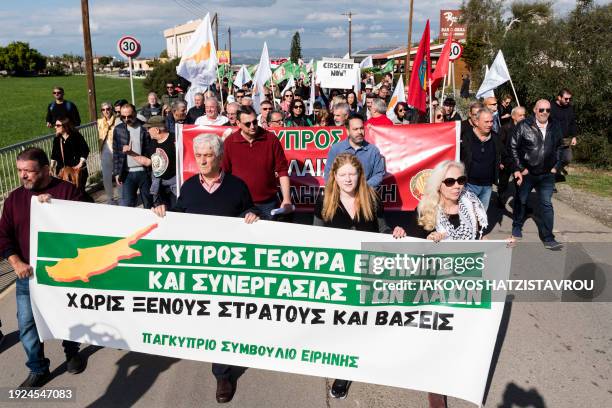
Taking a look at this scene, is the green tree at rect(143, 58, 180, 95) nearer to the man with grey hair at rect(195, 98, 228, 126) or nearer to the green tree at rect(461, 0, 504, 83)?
the green tree at rect(461, 0, 504, 83)

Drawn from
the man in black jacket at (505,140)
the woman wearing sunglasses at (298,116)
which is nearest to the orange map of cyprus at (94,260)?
the woman wearing sunglasses at (298,116)

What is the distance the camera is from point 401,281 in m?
3.28

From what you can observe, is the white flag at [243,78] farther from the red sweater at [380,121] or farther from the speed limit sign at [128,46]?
the red sweater at [380,121]

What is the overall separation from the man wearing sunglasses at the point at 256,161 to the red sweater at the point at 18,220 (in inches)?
67.7

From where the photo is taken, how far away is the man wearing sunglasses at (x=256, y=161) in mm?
4980

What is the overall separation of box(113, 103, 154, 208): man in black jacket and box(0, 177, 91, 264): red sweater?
10.3 feet

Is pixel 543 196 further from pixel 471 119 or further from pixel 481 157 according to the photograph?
pixel 471 119

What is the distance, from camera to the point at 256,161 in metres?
4.99

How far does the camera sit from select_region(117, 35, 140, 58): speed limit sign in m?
12.4

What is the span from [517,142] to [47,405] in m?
5.65

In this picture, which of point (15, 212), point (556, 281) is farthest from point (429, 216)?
point (556, 281)

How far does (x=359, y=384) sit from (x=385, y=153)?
142 inches

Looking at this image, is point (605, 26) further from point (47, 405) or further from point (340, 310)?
point (47, 405)

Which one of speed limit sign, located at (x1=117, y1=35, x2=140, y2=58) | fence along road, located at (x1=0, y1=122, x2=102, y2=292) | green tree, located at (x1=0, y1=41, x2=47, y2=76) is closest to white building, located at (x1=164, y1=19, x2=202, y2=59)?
green tree, located at (x1=0, y1=41, x2=47, y2=76)
